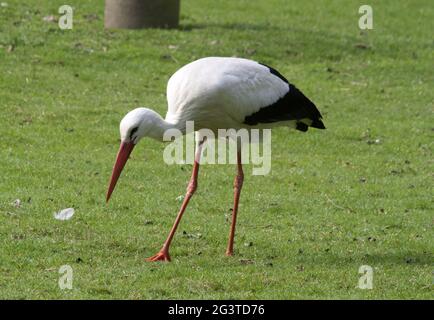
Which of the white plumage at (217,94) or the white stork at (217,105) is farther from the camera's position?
the white plumage at (217,94)

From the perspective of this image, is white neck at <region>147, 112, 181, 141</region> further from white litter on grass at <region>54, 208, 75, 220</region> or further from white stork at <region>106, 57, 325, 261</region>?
white litter on grass at <region>54, 208, 75, 220</region>

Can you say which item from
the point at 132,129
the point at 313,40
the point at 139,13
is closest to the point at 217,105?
the point at 132,129

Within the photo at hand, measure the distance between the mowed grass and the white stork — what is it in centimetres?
65

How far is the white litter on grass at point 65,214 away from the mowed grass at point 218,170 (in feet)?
0.23

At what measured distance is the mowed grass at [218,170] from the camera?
870 centimetres

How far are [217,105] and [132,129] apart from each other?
89 cm

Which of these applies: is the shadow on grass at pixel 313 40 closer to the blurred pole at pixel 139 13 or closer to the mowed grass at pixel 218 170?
the mowed grass at pixel 218 170

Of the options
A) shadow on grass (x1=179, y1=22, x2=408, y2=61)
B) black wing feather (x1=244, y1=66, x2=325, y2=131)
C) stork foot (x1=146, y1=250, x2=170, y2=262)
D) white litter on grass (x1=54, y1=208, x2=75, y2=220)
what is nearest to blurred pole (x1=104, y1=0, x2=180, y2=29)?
shadow on grass (x1=179, y1=22, x2=408, y2=61)

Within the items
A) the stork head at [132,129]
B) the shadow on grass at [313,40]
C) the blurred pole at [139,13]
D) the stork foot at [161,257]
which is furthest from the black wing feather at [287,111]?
the blurred pole at [139,13]

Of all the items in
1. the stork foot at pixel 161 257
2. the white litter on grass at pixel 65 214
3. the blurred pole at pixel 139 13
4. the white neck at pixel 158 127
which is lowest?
the stork foot at pixel 161 257

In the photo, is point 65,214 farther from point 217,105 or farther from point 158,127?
point 217,105

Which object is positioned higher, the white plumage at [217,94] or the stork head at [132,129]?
the white plumage at [217,94]

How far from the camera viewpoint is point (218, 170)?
40.9 feet
